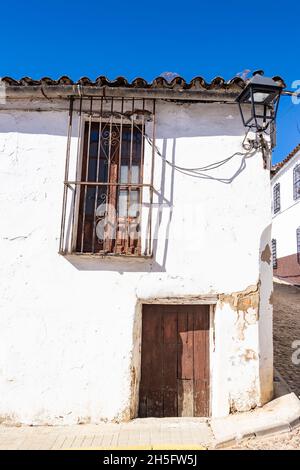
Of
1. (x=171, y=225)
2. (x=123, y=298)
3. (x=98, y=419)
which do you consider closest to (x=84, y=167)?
(x=171, y=225)

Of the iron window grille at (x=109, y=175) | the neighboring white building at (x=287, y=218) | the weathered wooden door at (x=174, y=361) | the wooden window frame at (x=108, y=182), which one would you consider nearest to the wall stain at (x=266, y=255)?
the weathered wooden door at (x=174, y=361)

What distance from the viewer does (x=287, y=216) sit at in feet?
50.5

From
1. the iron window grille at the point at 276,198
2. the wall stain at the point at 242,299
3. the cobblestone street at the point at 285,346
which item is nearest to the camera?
the cobblestone street at the point at 285,346

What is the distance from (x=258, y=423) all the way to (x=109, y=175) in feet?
12.0

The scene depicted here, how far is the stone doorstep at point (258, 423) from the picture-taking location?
375 cm

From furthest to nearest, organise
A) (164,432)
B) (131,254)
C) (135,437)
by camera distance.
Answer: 1. (131,254)
2. (164,432)
3. (135,437)

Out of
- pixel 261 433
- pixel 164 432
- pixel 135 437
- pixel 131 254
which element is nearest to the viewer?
pixel 261 433

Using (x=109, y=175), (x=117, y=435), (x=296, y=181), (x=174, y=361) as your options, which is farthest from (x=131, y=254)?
(x=296, y=181)

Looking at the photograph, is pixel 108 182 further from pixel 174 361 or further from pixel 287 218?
pixel 287 218

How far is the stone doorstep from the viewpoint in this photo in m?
3.75

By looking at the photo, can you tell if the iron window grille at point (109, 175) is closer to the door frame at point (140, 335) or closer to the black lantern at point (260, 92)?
the door frame at point (140, 335)

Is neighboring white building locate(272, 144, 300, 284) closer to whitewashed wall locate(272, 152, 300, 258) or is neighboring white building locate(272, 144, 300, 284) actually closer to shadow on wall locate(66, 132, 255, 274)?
whitewashed wall locate(272, 152, 300, 258)

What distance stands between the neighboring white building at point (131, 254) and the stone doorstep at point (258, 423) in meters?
0.16

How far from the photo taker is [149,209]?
15.2 ft
